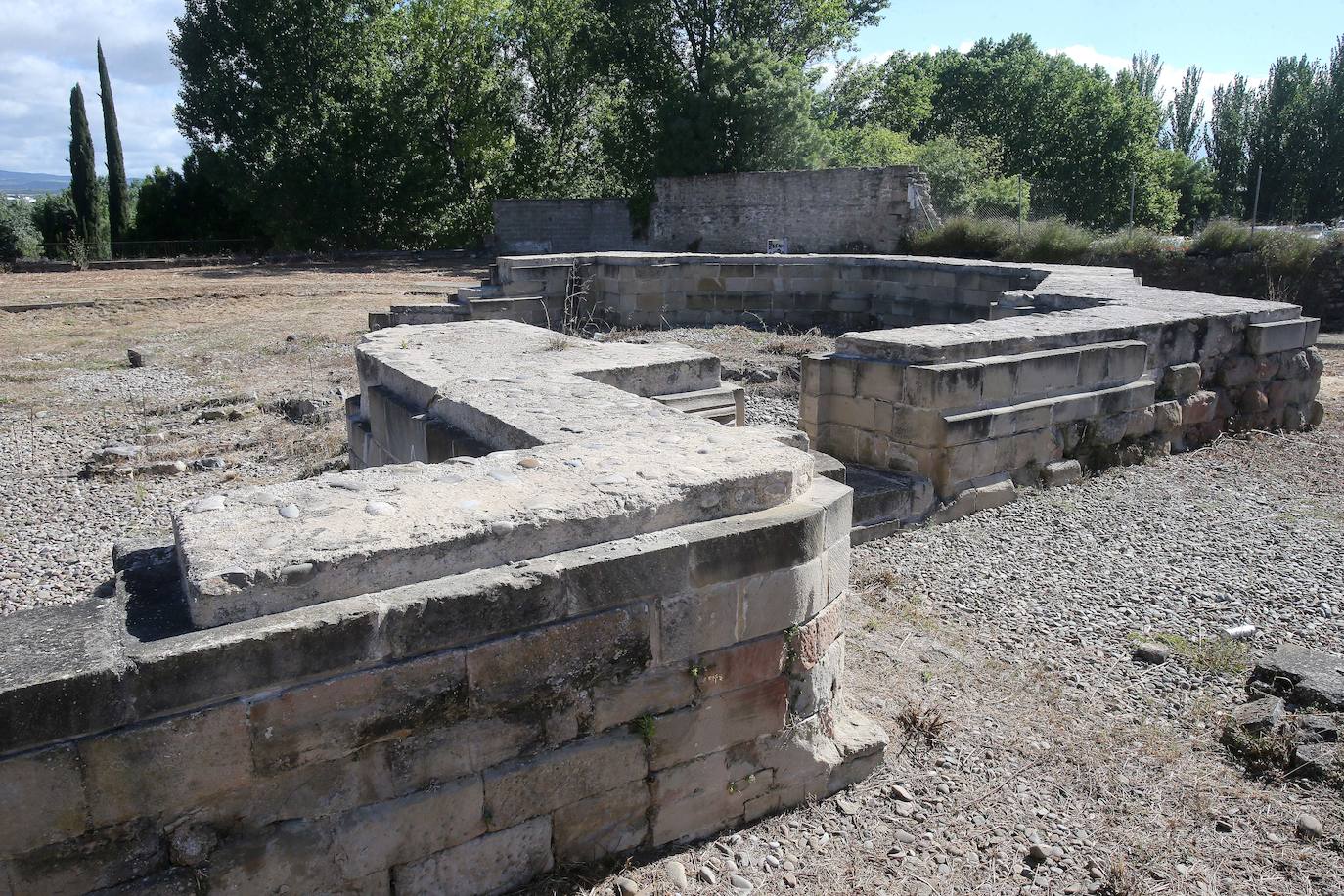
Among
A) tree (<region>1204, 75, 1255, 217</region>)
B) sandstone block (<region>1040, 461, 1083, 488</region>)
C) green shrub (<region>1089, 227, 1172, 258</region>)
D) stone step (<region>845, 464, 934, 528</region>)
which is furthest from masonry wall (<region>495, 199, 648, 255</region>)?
tree (<region>1204, 75, 1255, 217</region>)

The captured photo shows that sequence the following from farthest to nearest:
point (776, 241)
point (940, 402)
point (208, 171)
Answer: point (208, 171)
point (776, 241)
point (940, 402)

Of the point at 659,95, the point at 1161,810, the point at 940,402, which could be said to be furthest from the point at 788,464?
the point at 659,95

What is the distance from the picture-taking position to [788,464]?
346 centimetres

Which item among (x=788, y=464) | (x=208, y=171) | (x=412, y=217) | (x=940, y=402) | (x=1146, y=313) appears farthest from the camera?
(x=412, y=217)

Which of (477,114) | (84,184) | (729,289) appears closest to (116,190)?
(84,184)

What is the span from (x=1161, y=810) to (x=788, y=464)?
1874 mm

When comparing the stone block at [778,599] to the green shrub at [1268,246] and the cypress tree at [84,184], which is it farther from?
the cypress tree at [84,184]

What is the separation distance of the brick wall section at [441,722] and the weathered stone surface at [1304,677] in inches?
83.5

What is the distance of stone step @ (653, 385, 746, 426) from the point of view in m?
6.00

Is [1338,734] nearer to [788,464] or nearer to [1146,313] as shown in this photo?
[788,464]

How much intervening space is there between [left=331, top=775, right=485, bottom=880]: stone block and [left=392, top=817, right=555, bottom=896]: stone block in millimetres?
38

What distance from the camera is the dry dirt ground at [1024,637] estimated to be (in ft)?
10.9

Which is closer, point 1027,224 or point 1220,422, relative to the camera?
point 1220,422

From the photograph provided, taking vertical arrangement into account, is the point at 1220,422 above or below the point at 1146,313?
below
